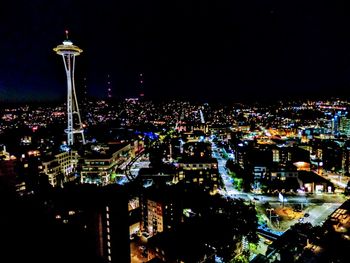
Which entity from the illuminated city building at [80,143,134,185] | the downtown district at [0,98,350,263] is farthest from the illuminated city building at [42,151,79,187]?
the illuminated city building at [80,143,134,185]

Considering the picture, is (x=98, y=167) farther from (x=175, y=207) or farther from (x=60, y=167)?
(x=175, y=207)

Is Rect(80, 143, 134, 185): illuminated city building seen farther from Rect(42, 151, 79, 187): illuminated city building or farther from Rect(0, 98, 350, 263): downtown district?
Rect(42, 151, 79, 187): illuminated city building

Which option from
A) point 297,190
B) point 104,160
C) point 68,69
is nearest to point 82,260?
point 297,190

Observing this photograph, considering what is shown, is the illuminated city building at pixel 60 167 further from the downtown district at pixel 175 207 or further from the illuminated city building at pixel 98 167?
the illuminated city building at pixel 98 167

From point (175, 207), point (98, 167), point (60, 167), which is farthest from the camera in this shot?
point (98, 167)

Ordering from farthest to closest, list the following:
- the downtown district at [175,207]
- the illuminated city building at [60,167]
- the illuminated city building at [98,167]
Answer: the illuminated city building at [98,167] < the illuminated city building at [60,167] < the downtown district at [175,207]

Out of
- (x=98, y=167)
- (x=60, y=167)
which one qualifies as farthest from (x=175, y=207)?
(x=60, y=167)

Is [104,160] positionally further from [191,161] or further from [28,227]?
[28,227]

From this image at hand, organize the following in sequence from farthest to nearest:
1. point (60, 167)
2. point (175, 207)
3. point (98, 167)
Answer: point (98, 167), point (60, 167), point (175, 207)

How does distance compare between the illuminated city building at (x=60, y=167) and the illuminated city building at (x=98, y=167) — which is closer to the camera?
the illuminated city building at (x=60, y=167)

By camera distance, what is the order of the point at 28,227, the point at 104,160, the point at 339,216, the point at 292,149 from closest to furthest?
the point at 28,227, the point at 339,216, the point at 104,160, the point at 292,149

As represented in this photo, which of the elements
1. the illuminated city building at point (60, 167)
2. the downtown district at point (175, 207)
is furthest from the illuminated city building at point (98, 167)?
the illuminated city building at point (60, 167)
